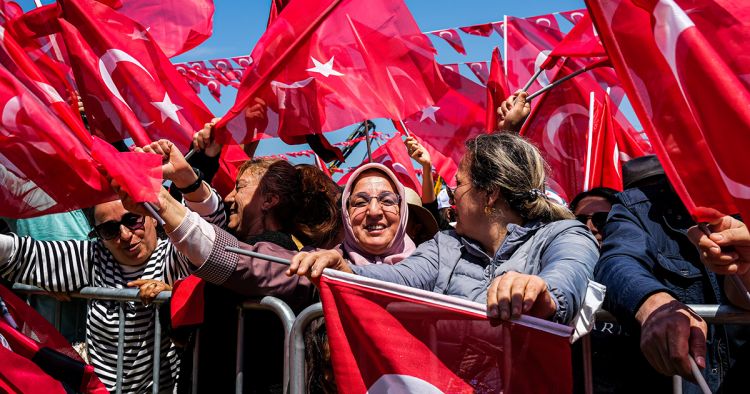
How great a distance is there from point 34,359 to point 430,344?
1.83 meters

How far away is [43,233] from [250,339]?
6.73 feet

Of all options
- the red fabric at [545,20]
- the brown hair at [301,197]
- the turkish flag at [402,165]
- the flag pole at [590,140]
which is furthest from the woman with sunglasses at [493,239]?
the red fabric at [545,20]

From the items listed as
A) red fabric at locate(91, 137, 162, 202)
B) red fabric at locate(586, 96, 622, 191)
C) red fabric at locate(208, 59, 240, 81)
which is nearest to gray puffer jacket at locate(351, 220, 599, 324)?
red fabric at locate(91, 137, 162, 202)

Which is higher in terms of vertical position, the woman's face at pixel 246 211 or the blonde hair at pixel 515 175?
the blonde hair at pixel 515 175

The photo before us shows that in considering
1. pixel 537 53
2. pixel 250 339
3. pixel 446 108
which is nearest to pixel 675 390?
pixel 250 339

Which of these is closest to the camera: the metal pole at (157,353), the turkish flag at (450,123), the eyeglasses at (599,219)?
the metal pole at (157,353)

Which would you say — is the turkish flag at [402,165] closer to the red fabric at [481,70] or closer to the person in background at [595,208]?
the red fabric at [481,70]

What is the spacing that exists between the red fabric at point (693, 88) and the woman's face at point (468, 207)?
97 cm

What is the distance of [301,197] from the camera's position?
11.4 feet

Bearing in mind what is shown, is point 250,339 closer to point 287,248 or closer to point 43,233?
point 287,248

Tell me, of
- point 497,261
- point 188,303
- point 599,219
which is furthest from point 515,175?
point 188,303

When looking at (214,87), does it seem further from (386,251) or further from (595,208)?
(595,208)

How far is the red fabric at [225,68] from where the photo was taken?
28.0 feet

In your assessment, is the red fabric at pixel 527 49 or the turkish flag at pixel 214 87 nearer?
the red fabric at pixel 527 49
